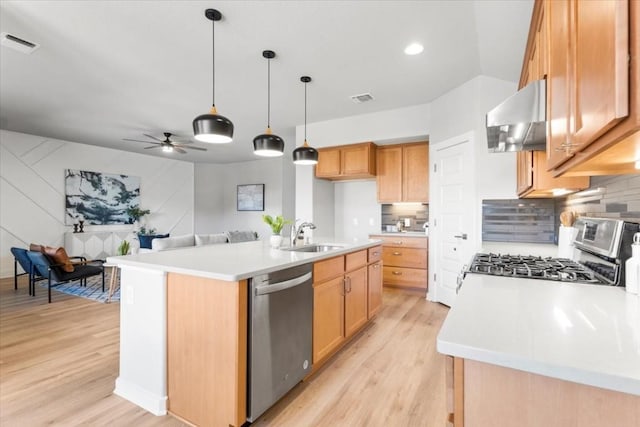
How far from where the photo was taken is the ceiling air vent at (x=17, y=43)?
8.38 feet

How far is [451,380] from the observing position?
2.91 feet

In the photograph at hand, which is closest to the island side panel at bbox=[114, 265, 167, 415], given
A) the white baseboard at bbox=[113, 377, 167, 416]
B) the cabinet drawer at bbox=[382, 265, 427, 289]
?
the white baseboard at bbox=[113, 377, 167, 416]

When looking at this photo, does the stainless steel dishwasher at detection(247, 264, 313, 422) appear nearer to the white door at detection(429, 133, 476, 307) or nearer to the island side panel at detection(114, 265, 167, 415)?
the island side panel at detection(114, 265, 167, 415)

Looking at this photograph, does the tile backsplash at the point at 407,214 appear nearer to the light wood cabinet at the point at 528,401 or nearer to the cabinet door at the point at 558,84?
the cabinet door at the point at 558,84

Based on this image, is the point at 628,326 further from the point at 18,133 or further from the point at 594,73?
the point at 18,133

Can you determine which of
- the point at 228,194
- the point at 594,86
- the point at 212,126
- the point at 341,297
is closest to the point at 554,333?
the point at 594,86

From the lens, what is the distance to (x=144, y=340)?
186cm

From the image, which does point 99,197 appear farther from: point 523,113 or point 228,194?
point 523,113

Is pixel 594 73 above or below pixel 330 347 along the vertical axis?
above

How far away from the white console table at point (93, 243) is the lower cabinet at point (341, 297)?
20.5 feet

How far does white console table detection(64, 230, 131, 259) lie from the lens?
6.10 m

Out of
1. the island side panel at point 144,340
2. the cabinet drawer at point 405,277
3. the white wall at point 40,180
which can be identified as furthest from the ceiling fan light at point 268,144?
the white wall at point 40,180

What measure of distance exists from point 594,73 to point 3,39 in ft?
13.1

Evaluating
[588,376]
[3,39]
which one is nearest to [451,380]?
[588,376]
